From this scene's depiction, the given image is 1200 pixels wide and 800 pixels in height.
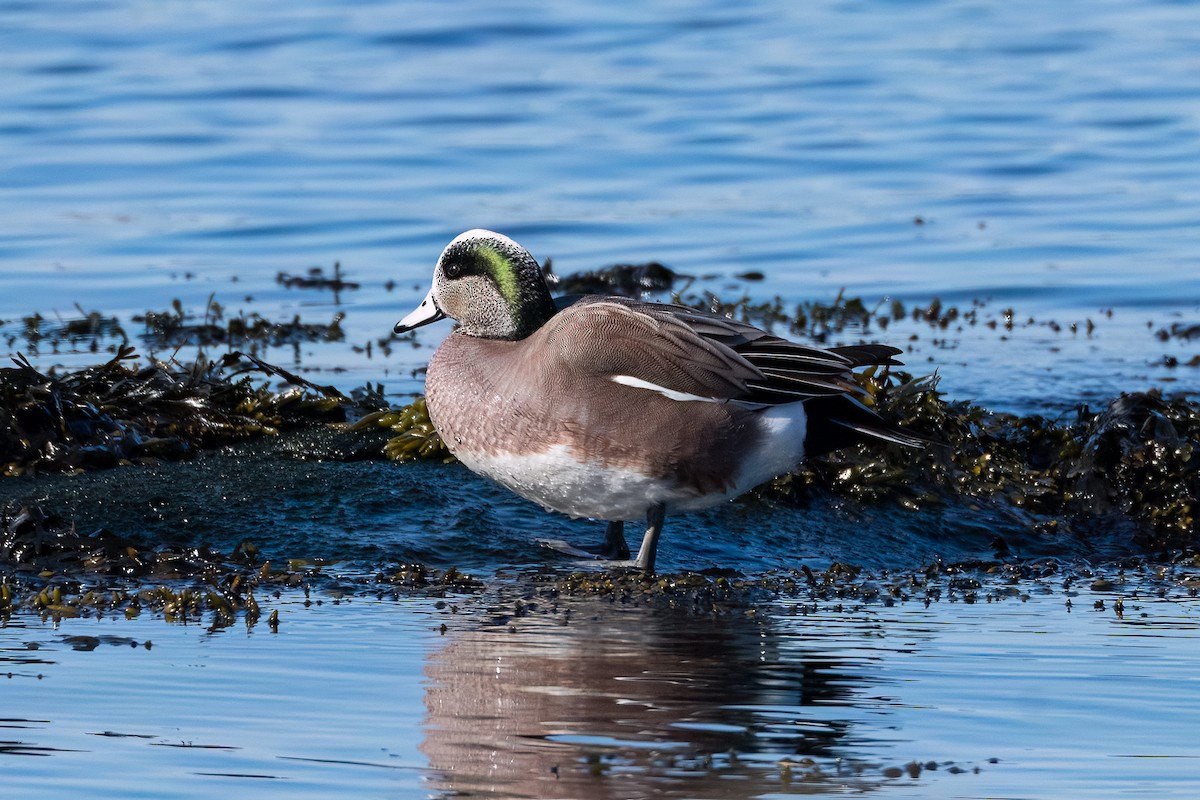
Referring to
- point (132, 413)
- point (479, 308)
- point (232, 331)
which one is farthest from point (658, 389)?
point (232, 331)

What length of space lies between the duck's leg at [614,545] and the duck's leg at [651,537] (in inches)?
10.9

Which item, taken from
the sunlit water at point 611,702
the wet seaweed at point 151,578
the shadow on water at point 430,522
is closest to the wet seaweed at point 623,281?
the shadow on water at point 430,522

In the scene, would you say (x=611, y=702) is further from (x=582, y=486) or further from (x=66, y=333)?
(x=66, y=333)

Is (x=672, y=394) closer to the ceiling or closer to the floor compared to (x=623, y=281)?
closer to the floor

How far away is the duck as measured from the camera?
5.61 metres

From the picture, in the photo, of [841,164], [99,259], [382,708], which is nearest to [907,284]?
[841,164]

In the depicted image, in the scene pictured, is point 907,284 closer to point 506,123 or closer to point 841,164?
point 841,164

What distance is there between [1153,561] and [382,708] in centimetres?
309

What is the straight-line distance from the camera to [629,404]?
5.62 m

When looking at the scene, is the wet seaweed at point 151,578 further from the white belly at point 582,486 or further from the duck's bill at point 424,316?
the duck's bill at point 424,316

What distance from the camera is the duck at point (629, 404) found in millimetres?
5613

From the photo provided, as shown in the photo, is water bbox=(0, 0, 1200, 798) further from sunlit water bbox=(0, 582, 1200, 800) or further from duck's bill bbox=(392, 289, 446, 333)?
duck's bill bbox=(392, 289, 446, 333)

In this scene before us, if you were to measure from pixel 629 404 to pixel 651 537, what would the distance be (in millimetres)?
464

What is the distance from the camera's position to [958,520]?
6582 mm
